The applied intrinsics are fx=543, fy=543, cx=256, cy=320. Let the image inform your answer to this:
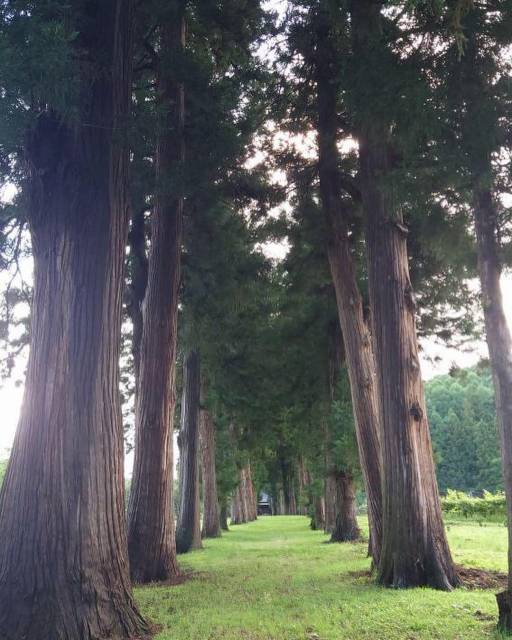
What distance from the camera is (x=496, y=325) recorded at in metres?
4.80

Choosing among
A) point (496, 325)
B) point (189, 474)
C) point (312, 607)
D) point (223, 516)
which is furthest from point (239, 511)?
point (496, 325)

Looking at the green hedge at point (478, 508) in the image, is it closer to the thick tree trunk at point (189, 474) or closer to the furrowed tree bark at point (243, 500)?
the furrowed tree bark at point (243, 500)

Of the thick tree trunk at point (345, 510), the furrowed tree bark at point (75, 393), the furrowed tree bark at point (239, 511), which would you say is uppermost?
the furrowed tree bark at point (75, 393)

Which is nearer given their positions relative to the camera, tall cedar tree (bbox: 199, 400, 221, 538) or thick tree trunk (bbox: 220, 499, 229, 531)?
tall cedar tree (bbox: 199, 400, 221, 538)

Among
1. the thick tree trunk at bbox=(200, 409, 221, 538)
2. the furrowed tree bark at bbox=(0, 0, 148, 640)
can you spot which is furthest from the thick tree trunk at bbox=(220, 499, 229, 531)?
the furrowed tree bark at bbox=(0, 0, 148, 640)

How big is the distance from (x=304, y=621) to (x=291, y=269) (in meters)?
8.83

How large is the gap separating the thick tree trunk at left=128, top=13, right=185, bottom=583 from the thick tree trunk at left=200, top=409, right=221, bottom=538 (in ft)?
31.3

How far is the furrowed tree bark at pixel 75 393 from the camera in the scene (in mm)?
4461

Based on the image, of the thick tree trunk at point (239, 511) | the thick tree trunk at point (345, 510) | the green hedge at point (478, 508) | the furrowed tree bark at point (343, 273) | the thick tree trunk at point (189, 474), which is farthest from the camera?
the thick tree trunk at point (239, 511)

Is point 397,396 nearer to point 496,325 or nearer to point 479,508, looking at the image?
point 496,325

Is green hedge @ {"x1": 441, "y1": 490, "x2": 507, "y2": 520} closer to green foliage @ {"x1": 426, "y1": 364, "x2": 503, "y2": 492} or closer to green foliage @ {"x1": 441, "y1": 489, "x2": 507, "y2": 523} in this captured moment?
green foliage @ {"x1": 441, "y1": 489, "x2": 507, "y2": 523}

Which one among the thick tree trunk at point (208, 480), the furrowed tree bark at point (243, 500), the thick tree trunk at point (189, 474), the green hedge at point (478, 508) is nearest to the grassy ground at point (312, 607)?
the thick tree trunk at point (189, 474)

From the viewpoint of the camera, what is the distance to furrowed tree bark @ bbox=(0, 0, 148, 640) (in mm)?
4461

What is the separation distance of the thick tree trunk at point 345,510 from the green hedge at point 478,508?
376 inches
